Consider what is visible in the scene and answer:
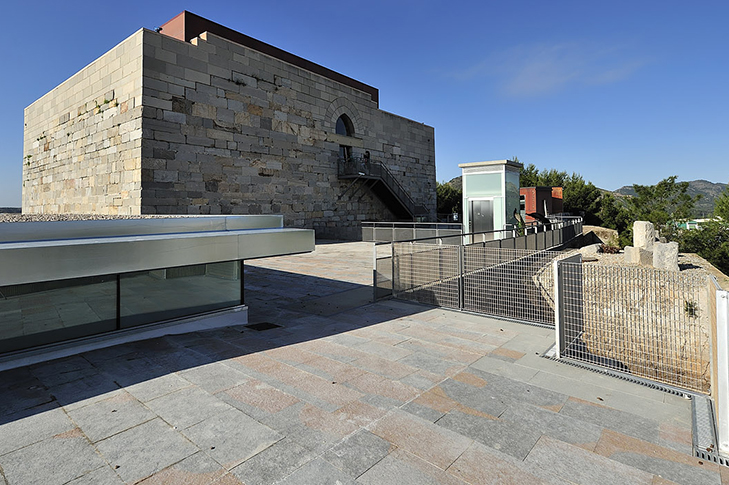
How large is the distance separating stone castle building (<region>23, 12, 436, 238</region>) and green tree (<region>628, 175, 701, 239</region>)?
17.0m

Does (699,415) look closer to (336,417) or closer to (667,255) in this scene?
(336,417)

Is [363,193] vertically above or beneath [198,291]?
above

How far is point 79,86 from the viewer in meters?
19.4

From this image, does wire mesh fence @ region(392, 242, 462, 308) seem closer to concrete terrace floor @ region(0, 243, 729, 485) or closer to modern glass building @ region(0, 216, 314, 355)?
concrete terrace floor @ region(0, 243, 729, 485)

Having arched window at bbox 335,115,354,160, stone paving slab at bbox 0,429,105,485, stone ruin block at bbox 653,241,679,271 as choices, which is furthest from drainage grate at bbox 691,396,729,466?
arched window at bbox 335,115,354,160

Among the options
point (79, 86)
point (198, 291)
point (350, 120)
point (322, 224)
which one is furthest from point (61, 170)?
point (198, 291)

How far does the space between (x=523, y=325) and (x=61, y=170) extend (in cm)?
2485

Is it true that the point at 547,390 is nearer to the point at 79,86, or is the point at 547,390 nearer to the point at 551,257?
the point at 551,257

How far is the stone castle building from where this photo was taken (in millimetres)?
16312

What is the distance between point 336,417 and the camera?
3.59 metres

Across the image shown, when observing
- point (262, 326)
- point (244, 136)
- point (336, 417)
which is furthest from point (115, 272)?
point (244, 136)

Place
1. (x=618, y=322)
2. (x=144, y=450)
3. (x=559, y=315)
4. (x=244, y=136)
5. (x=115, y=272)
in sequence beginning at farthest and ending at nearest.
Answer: (x=244, y=136), (x=618, y=322), (x=559, y=315), (x=115, y=272), (x=144, y=450)

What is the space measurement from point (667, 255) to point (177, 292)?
14.3m

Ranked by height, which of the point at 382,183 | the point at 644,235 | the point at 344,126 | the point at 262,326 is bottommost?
the point at 262,326
